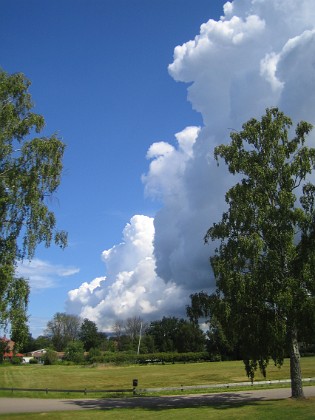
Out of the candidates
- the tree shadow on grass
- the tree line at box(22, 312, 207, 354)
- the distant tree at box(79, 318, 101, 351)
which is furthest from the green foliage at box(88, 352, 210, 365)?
the tree shadow on grass

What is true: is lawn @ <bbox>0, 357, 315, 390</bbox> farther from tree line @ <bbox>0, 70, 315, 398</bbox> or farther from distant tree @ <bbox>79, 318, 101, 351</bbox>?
distant tree @ <bbox>79, 318, 101, 351</bbox>

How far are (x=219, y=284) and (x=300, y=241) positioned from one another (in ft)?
14.6

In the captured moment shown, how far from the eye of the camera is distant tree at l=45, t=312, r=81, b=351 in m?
147

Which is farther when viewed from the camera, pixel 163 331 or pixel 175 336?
pixel 163 331

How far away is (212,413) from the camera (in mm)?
18047

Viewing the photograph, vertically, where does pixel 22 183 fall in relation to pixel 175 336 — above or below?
above

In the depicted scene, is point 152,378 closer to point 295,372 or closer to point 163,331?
point 295,372

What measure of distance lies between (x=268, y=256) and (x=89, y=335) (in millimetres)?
130161

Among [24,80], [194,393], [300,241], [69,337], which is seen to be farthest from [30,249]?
[69,337]

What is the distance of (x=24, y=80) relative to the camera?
67.4 ft

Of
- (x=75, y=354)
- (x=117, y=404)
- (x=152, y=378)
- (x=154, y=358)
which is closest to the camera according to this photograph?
(x=117, y=404)

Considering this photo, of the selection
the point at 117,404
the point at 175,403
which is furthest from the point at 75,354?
the point at 175,403

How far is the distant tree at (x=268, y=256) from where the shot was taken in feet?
66.3

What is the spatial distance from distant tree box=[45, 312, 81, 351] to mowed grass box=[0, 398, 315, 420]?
435 feet
